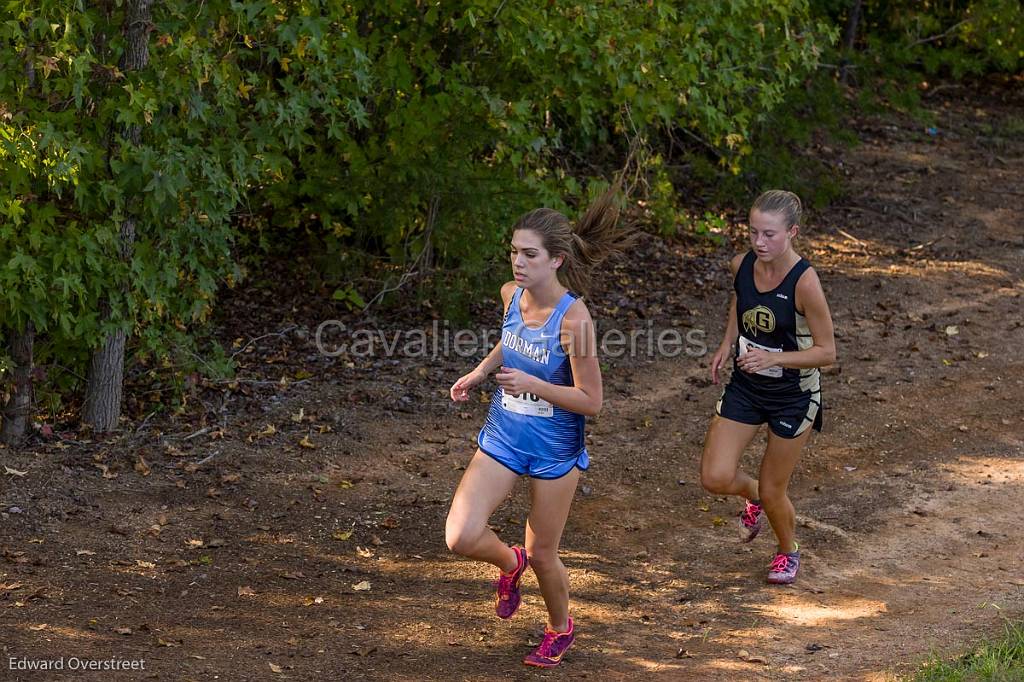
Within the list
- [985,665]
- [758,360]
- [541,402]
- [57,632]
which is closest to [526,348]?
[541,402]

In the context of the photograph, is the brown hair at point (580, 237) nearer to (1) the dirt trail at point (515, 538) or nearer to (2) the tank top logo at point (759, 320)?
(2) the tank top logo at point (759, 320)

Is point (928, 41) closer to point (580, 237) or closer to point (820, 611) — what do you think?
point (820, 611)

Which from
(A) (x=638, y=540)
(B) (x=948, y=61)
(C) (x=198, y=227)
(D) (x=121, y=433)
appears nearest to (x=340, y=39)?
(C) (x=198, y=227)

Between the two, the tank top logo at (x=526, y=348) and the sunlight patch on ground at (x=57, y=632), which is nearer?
the tank top logo at (x=526, y=348)


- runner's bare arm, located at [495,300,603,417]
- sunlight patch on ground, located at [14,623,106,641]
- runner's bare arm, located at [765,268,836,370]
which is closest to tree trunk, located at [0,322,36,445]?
sunlight patch on ground, located at [14,623,106,641]

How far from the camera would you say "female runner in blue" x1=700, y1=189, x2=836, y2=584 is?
5.86 m

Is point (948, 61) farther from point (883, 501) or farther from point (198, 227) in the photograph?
point (198, 227)

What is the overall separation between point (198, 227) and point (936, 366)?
604 centimetres

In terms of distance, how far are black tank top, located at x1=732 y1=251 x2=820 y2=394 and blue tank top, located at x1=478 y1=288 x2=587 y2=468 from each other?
1225 mm

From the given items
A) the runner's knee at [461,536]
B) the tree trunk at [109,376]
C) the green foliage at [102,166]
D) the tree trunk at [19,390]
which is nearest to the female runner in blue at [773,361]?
the runner's knee at [461,536]

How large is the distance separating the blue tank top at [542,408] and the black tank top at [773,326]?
123cm

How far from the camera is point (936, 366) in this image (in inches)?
397

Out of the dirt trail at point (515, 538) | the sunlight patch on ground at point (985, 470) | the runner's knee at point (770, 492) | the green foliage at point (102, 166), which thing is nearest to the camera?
the dirt trail at point (515, 538)

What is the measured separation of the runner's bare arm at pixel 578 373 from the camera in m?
5.03
